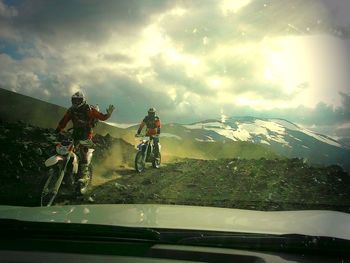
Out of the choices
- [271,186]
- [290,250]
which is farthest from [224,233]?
[271,186]

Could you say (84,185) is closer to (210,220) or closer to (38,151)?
(38,151)

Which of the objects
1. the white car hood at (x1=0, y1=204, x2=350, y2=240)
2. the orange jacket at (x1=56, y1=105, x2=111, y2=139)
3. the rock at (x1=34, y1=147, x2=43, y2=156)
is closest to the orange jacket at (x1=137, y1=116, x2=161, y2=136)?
the orange jacket at (x1=56, y1=105, x2=111, y2=139)

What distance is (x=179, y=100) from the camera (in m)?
7.85

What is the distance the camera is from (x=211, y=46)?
7.76m

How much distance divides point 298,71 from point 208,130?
1557mm

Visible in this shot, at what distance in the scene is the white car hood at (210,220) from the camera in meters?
2.00

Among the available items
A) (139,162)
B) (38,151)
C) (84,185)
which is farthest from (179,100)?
(38,151)

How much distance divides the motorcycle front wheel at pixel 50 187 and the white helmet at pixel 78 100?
3.67 ft

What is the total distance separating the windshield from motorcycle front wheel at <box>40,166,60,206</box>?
195 mm

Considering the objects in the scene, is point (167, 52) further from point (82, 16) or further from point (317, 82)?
point (317, 82)

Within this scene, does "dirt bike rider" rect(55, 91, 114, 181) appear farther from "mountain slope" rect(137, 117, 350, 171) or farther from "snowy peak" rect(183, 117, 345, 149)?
"snowy peak" rect(183, 117, 345, 149)

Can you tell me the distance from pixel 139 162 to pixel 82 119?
42.1 inches

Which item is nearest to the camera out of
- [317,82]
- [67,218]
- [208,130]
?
[67,218]

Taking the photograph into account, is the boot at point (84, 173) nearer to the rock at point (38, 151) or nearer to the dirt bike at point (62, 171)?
the dirt bike at point (62, 171)
